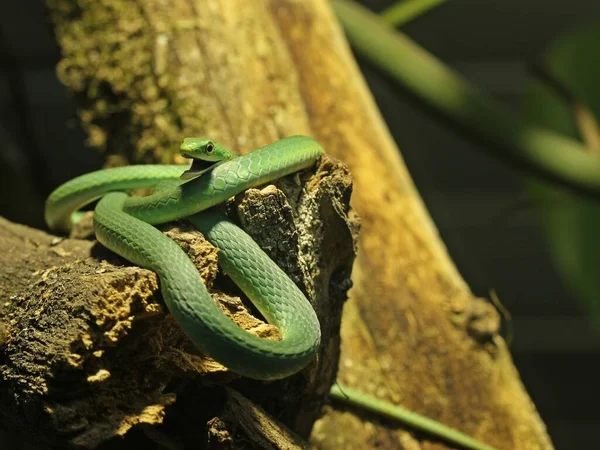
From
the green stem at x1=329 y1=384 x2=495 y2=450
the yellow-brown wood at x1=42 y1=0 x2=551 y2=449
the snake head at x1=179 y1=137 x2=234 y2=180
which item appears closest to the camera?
the snake head at x1=179 y1=137 x2=234 y2=180

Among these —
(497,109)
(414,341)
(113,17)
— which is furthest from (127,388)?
(497,109)

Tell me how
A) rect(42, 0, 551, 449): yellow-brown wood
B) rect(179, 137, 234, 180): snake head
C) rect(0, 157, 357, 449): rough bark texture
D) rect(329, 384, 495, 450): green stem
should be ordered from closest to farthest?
rect(0, 157, 357, 449): rough bark texture
rect(179, 137, 234, 180): snake head
rect(329, 384, 495, 450): green stem
rect(42, 0, 551, 449): yellow-brown wood

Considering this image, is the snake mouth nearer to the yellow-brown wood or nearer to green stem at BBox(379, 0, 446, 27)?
the yellow-brown wood

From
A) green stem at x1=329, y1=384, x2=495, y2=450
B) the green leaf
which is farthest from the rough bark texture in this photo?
the green leaf

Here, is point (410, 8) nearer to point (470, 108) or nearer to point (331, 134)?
point (470, 108)

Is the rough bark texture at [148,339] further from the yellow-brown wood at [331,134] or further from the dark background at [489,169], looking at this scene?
the dark background at [489,169]

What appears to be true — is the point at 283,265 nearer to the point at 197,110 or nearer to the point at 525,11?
the point at 197,110
